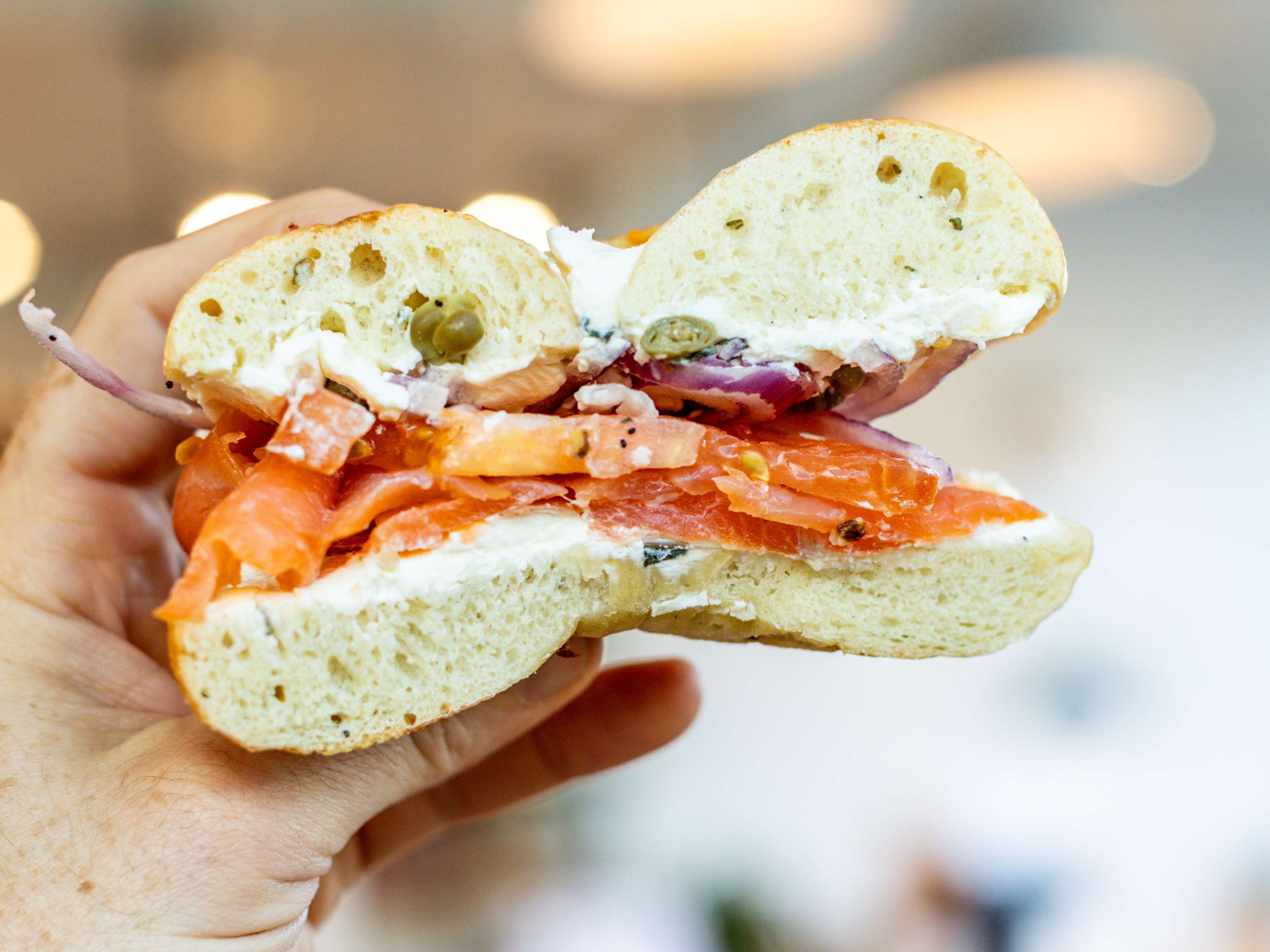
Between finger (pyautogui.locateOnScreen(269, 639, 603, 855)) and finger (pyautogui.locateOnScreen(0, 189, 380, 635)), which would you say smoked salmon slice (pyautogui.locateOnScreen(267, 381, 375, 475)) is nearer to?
finger (pyautogui.locateOnScreen(269, 639, 603, 855))

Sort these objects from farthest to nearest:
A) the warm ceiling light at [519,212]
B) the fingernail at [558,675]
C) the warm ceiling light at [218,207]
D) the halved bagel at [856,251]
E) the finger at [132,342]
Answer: the warm ceiling light at [519,212], the warm ceiling light at [218,207], the finger at [132,342], the fingernail at [558,675], the halved bagel at [856,251]

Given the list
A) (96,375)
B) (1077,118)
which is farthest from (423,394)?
(1077,118)

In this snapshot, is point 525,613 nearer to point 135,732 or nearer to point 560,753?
point 135,732

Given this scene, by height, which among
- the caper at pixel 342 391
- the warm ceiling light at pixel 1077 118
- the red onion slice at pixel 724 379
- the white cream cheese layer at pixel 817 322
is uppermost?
the warm ceiling light at pixel 1077 118

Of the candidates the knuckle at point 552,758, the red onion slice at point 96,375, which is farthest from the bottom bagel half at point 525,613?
the knuckle at point 552,758

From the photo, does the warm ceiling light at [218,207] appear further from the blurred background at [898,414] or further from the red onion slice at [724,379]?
the red onion slice at [724,379]

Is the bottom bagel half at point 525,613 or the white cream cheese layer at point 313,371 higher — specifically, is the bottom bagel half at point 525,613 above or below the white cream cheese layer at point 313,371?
below

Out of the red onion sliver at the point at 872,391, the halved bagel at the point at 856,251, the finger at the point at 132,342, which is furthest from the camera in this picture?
the finger at the point at 132,342
